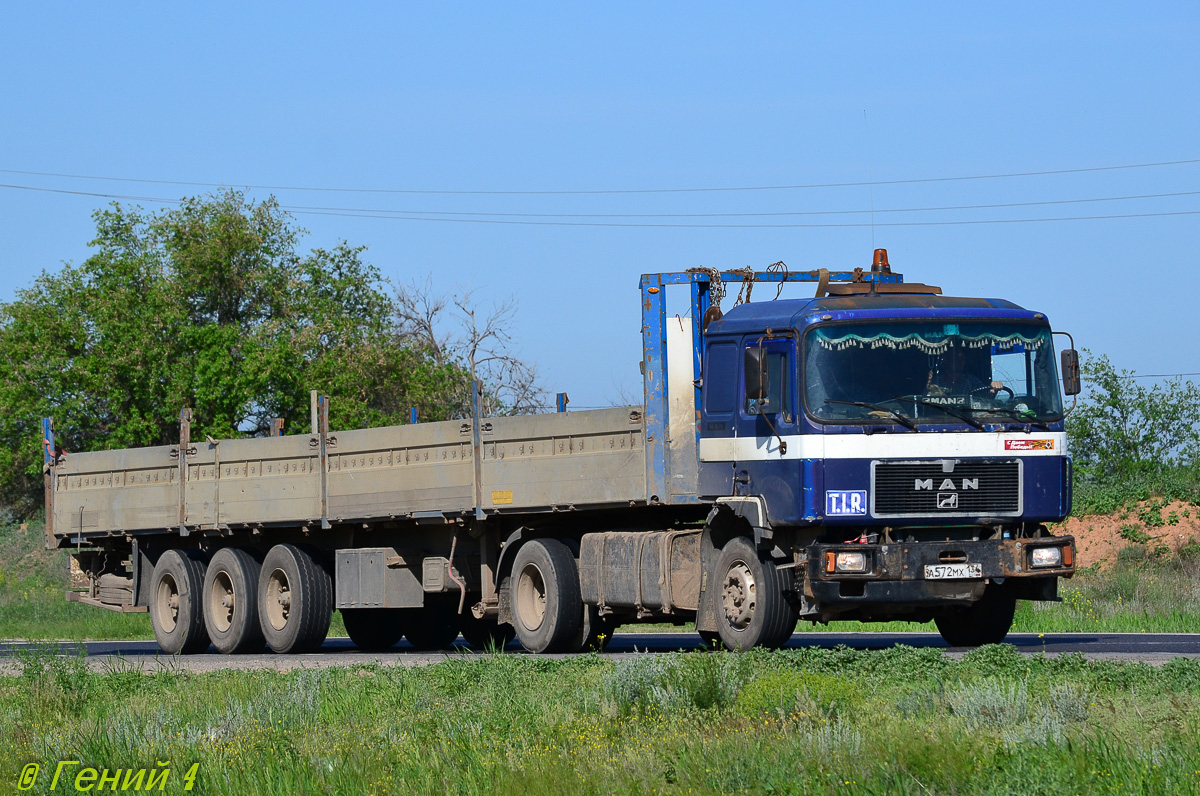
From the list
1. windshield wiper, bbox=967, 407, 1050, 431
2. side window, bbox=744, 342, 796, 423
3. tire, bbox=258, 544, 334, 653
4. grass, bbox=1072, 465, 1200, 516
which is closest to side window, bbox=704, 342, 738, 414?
side window, bbox=744, 342, 796, 423

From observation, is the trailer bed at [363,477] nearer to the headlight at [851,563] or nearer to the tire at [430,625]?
the tire at [430,625]

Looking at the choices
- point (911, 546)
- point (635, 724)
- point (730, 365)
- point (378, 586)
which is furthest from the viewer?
point (378, 586)

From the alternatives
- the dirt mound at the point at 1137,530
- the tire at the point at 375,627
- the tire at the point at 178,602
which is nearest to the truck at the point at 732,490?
the tire at the point at 375,627

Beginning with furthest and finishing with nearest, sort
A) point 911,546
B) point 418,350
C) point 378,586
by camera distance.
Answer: point 418,350, point 378,586, point 911,546

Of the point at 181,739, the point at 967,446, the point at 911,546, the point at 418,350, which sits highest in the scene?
the point at 418,350

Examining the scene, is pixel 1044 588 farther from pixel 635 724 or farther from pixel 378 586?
pixel 378 586

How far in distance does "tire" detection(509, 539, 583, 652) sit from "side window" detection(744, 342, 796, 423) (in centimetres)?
305

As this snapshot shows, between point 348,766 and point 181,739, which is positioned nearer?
point 348,766

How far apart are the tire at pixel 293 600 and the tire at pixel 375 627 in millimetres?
939

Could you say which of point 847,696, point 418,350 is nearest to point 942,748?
point 847,696

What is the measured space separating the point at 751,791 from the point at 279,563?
1278 centimetres

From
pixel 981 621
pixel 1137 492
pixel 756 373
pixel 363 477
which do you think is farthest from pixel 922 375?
pixel 1137 492

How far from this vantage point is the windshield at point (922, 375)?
13.0 m

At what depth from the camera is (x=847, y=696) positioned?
9.30 m
